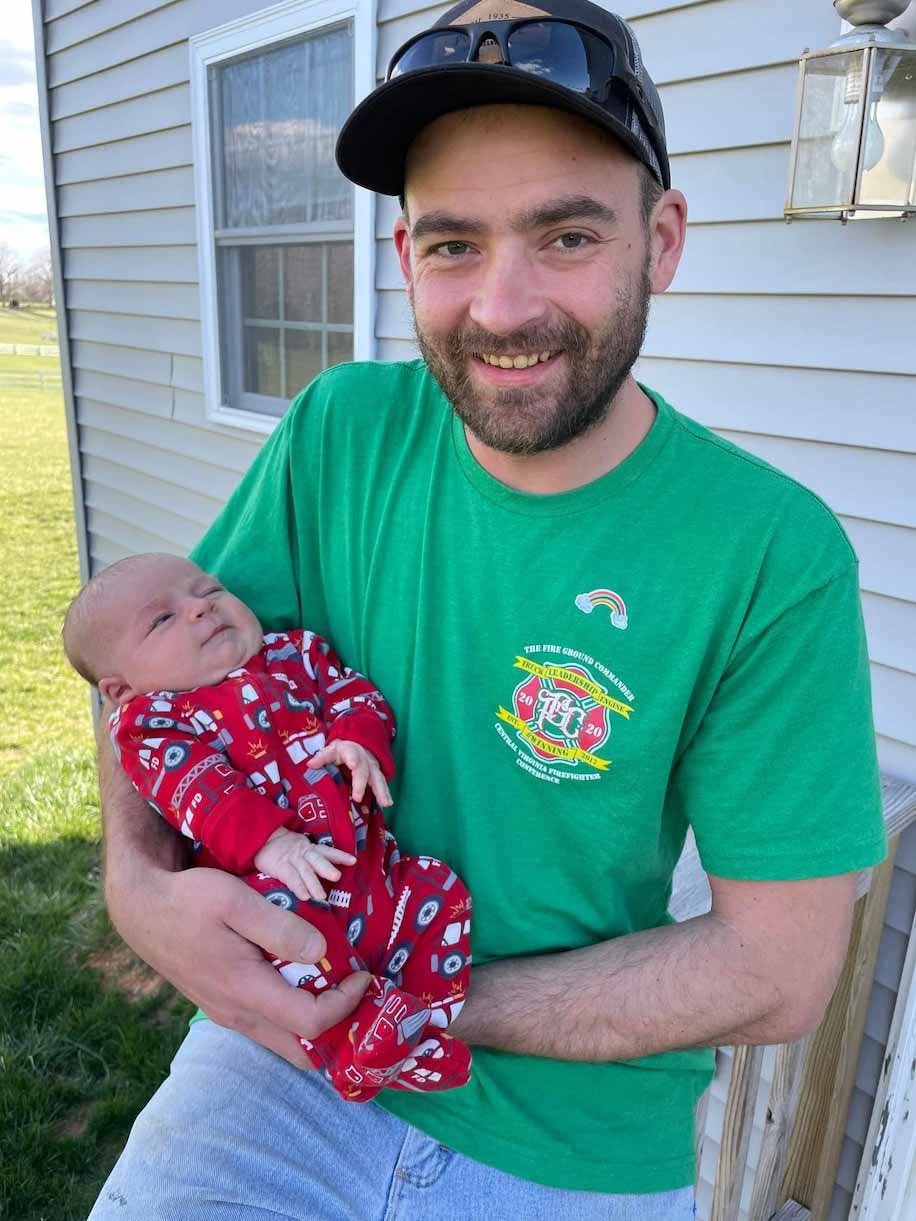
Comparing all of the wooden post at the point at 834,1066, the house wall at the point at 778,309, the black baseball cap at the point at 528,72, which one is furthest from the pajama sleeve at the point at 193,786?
the house wall at the point at 778,309

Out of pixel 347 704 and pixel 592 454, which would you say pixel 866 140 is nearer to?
A: pixel 592 454

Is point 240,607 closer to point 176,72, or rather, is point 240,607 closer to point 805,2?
point 805,2

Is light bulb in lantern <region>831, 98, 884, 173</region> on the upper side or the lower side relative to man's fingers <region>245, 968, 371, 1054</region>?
upper

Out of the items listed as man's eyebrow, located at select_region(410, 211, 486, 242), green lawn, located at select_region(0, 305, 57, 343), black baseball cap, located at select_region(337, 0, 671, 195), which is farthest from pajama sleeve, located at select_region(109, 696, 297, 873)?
green lawn, located at select_region(0, 305, 57, 343)

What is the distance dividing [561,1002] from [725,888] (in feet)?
1.00

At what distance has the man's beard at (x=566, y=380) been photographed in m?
1.44

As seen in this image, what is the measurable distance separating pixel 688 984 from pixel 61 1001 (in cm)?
342

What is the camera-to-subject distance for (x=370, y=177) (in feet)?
5.19

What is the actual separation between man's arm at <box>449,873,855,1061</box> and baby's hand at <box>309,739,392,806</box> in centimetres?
34

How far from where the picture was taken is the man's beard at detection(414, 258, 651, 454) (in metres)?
1.44

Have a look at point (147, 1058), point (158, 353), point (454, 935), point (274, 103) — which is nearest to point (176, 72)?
point (274, 103)

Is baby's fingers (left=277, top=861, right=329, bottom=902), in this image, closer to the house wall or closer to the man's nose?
the man's nose

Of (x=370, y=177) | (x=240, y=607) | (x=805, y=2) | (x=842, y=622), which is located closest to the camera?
(x=842, y=622)

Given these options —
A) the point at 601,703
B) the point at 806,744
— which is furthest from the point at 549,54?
the point at 806,744
